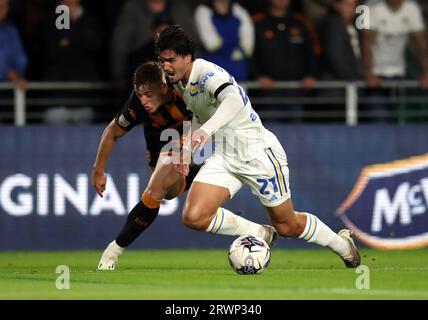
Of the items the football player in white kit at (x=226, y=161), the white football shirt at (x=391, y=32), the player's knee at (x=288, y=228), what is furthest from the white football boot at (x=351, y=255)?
the white football shirt at (x=391, y=32)

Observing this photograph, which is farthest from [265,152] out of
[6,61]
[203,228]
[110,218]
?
[6,61]

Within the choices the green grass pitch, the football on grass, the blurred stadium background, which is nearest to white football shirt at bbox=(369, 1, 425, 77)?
the blurred stadium background

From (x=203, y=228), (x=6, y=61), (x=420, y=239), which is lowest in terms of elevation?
(x=420, y=239)

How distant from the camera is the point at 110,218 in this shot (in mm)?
15297

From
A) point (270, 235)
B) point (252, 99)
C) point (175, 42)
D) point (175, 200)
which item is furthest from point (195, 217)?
point (252, 99)

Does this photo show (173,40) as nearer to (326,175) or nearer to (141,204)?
(141,204)

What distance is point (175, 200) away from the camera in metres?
15.4

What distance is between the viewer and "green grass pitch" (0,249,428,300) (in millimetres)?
9344

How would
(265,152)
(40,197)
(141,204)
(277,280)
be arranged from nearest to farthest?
(277,280)
(265,152)
(141,204)
(40,197)

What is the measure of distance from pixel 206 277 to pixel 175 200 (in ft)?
15.2

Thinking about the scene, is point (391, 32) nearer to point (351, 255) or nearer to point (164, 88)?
point (351, 255)
